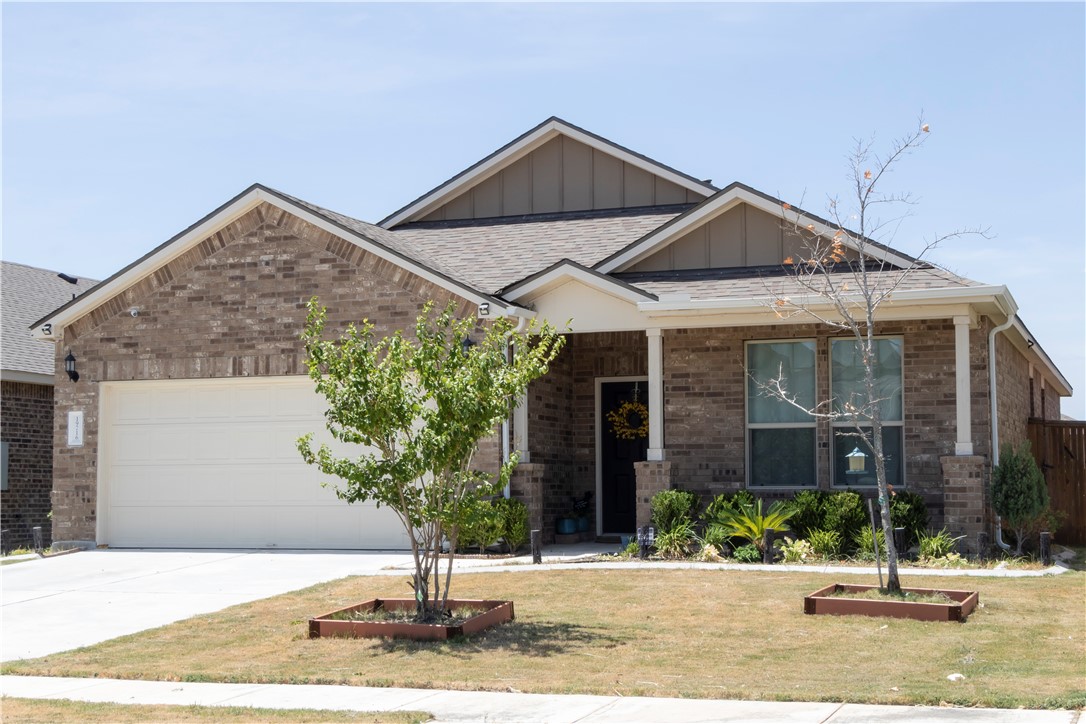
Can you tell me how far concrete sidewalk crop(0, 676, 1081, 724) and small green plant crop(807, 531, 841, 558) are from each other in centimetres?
730

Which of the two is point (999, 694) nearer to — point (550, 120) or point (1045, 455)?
point (1045, 455)

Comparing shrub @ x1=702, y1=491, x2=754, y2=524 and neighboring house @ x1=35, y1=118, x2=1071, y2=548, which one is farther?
neighboring house @ x1=35, y1=118, x2=1071, y2=548

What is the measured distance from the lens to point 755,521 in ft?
49.7

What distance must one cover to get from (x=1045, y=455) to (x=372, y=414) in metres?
13.6

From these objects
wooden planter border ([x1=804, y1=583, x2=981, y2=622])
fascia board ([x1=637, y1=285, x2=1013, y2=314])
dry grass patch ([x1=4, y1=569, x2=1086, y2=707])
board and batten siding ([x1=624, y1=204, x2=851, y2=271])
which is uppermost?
board and batten siding ([x1=624, y1=204, x2=851, y2=271])

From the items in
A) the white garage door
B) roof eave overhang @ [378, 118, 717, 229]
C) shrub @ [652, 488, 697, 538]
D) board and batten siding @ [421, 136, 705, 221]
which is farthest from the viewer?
board and batten siding @ [421, 136, 705, 221]

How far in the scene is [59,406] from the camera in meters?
18.4

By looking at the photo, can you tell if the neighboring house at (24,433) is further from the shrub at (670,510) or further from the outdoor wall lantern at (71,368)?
the shrub at (670,510)

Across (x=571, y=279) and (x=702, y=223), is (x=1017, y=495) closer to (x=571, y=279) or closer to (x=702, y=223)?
(x=702, y=223)

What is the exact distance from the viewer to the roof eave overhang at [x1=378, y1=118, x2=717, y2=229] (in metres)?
20.9

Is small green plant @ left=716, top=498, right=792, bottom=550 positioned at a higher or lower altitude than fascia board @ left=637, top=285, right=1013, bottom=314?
lower

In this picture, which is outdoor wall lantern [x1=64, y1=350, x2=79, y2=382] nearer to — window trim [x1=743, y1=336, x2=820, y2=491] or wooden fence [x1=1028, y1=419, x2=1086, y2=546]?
window trim [x1=743, y1=336, x2=820, y2=491]

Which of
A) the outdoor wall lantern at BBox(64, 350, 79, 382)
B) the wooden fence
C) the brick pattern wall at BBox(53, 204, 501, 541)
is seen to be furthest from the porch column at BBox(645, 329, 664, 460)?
the outdoor wall lantern at BBox(64, 350, 79, 382)

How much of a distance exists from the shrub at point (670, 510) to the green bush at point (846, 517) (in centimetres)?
174
